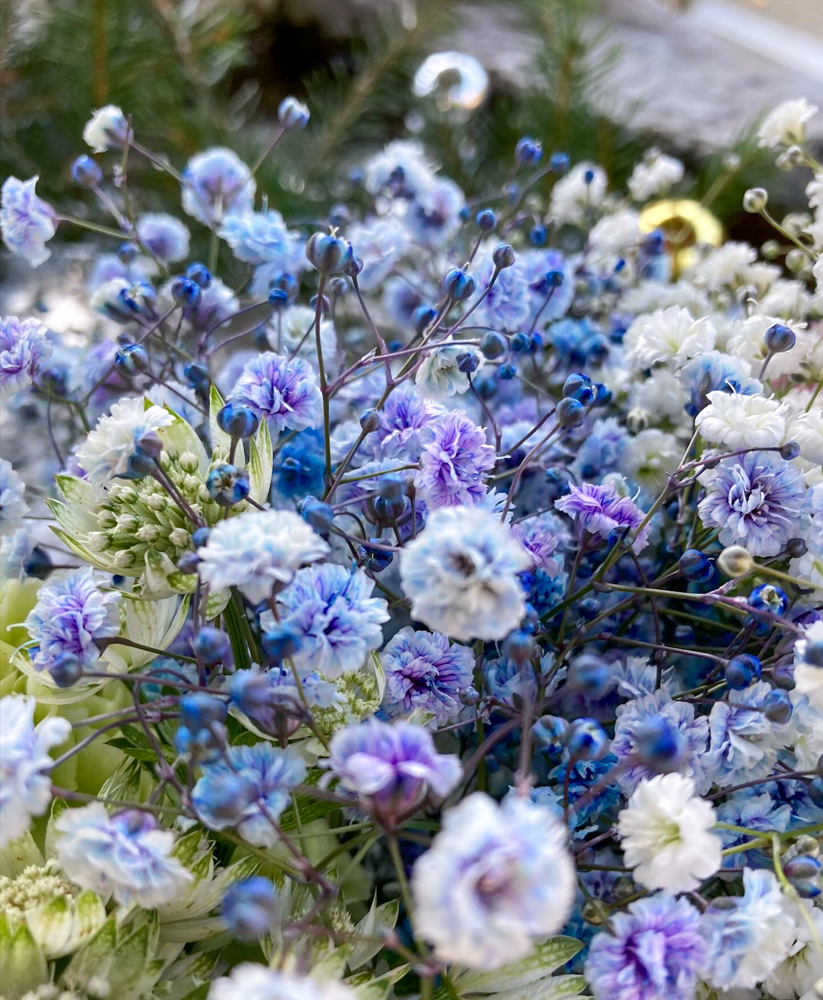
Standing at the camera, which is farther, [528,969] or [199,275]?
[199,275]

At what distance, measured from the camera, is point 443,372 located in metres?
0.39

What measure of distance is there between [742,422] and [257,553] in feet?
0.64

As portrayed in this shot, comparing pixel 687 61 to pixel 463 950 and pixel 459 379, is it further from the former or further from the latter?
pixel 463 950

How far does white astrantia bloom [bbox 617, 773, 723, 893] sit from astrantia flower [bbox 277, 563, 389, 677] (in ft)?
0.32

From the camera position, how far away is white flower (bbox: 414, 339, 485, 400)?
1.24ft

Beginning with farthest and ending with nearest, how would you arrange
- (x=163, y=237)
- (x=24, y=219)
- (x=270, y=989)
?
(x=163, y=237), (x=24, y=219), (x=270, y=989)

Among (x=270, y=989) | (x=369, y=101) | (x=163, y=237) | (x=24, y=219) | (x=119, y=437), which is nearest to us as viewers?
(x=270, y=989)

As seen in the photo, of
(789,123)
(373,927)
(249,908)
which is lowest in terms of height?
(373,927)

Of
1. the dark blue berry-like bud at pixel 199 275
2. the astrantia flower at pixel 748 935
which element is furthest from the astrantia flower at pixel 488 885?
the dark blue berry-like bud at pixel 199 275

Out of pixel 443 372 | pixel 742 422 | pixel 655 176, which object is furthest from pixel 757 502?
A: pixel 655 176

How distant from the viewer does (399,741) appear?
25 centimetres

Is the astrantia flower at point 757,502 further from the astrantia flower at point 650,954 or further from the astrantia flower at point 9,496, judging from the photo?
the astrantia flower at point 9,496

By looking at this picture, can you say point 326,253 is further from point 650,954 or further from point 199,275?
point 650,954

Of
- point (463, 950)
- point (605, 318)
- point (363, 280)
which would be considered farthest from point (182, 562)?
point (605, 318)
